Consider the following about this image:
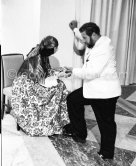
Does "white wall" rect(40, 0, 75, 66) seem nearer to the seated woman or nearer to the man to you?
the seated woman

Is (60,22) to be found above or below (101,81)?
above

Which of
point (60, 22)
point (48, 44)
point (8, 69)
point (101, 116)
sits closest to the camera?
point (101, 116)

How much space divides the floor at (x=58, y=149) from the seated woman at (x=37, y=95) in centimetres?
13

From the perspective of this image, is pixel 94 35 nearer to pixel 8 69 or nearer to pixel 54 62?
pixel 8 69

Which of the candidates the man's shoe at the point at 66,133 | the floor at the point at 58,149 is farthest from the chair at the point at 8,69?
the man's shoe at the point at 66,133

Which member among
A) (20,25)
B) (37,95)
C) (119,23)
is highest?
(119,23)

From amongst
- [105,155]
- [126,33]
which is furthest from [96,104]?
[126,33]

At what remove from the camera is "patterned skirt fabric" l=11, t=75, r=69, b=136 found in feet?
9.09

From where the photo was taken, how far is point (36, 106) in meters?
2.81

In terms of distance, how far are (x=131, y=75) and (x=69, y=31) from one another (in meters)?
1.54

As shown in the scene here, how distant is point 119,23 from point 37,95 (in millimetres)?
2035

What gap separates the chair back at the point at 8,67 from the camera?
306 centimetres

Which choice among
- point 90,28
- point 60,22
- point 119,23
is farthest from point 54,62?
point 90,28

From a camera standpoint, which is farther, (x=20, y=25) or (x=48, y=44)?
(x=20, y=25)
